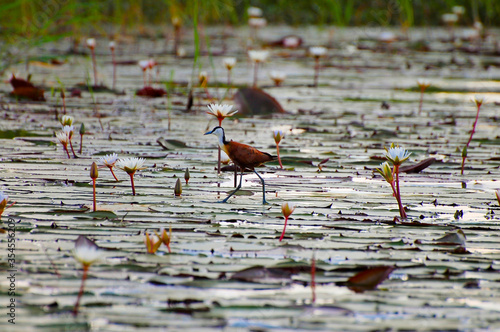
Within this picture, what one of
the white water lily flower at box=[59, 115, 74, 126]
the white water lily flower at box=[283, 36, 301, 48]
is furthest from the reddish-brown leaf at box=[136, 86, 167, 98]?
the white water lily flower at box=[283, 36, 301, 48]

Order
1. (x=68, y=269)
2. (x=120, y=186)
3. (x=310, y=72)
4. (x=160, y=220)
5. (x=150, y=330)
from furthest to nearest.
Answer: (x=310, y=72)
(x=120, y=186)
(x=160, y=220)
(x=68, y=269)
(x=150, y=330)

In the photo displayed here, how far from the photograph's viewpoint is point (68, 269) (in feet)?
5.94

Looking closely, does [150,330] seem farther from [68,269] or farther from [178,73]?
[178,73]

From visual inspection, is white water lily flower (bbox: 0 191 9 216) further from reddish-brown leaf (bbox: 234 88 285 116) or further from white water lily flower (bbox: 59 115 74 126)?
reddish-brown leaf (bbox: 234 88 285 116)

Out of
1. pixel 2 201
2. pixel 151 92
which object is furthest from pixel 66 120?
pixel 151 92

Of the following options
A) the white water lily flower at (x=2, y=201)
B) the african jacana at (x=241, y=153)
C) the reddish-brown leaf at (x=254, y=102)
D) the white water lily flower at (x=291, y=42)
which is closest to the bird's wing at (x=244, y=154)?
the african jacana at (x=241, y=153)

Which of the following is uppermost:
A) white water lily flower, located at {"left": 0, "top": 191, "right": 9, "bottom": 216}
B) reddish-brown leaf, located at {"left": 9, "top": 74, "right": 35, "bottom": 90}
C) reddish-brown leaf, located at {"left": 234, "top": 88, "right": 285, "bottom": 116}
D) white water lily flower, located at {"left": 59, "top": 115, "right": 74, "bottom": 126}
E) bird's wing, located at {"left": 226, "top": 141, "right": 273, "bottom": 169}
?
reddish-brown leaf, located at {"left": 9, "top": 74, "right": 35, "bottom": 90}

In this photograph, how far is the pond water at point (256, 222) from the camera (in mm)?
1600

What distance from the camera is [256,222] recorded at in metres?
2.28

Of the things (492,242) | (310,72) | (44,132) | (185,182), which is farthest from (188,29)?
(492,242)

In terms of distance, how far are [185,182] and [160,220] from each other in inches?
22.5

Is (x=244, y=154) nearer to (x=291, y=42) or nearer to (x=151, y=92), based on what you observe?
(x=151, y=92)

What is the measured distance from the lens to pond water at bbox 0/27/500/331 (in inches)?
63.0

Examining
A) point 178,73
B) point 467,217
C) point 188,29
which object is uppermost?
point 188,29
